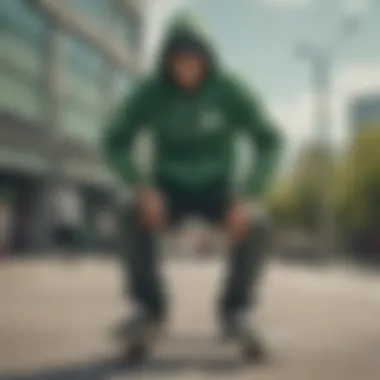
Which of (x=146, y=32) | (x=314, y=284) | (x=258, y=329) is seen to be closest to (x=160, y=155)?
(x=146, y=32)

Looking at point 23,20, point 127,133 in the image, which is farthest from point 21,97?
point 127,133

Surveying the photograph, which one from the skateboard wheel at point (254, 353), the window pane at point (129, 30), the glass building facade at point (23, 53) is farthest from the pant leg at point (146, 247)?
the glass building facade at point (23, 53)

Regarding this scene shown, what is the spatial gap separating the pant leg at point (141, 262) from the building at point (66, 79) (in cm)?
16

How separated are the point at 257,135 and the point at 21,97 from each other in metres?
1.56

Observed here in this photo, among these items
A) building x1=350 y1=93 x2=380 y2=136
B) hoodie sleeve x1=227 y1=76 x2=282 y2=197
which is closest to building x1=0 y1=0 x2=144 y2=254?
hoodie sleeve x1=227 y1=76 x2=282 y2=197

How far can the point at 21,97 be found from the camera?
3.18 meters

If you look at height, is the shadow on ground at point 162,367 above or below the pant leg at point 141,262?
below

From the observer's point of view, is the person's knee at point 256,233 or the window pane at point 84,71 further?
the window pane at point 84,71

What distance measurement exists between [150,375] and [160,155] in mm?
548

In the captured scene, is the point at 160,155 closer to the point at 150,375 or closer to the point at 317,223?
the point at 150,375

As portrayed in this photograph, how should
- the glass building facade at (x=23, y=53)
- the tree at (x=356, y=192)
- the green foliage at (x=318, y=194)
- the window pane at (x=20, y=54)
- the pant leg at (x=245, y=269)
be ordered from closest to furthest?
the pant leg at (x=245, y=269)
the green foliage at (x=318, y=194)
the glass building facade at (x=23, y=53)
the window pane at (x=20, y=54)
the tree at (x=356, y=192)

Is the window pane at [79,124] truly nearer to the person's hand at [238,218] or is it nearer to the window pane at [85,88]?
the window pane at [85,88]

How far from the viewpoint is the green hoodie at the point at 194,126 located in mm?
1890

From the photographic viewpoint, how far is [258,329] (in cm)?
195
